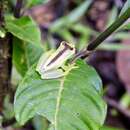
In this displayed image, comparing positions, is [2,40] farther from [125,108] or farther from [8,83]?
[125,108]

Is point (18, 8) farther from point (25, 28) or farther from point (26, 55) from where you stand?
point (26, 55)

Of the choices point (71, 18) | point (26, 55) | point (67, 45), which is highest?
point (67, 45)

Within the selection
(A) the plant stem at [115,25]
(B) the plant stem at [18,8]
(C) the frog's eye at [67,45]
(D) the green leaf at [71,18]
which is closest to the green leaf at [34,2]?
(B) the plant stem at [18,8]

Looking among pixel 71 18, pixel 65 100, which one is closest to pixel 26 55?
pixel 65 100

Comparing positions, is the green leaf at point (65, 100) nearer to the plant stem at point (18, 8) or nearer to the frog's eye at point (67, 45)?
the frog's eye at point (67, 45)

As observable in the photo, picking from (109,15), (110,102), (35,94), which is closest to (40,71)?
(35,94)

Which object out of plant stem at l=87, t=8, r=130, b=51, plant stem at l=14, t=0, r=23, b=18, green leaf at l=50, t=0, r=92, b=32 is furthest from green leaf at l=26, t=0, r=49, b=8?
green leaf at l=50, t=0, r=92, b=32

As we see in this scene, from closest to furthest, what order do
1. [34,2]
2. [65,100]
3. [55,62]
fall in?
[65,100] < [55,62] < [34,2]
